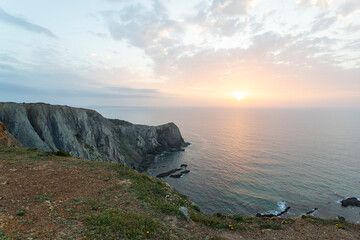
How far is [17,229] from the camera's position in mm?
7578

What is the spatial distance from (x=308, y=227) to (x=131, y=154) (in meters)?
59.8

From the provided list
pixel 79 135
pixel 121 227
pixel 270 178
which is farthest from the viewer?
pixel 79 135

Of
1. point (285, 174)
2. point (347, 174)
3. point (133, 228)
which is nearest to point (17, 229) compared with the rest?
point (133, 228)

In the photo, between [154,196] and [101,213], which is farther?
[154,196]

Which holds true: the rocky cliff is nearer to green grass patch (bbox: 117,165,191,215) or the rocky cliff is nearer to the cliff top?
the cliff top

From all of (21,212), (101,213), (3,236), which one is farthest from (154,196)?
(3,236)

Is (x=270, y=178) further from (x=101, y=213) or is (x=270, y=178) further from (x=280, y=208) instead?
(x=101, y=213)

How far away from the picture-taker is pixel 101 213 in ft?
33.0

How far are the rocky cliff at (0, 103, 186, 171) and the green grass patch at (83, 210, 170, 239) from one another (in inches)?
1498

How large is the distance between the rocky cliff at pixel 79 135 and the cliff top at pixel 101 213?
26685 millimetres

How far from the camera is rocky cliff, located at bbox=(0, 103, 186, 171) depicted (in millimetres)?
37656

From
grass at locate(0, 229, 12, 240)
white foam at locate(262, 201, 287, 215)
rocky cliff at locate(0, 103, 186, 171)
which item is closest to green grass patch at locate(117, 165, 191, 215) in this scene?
grass at locate(0, 229, 12, 240)

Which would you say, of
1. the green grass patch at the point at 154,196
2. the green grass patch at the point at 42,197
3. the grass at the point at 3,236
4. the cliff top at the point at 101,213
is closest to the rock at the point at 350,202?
the cliff top at the point at 101,213

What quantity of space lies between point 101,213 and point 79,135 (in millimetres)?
47001
